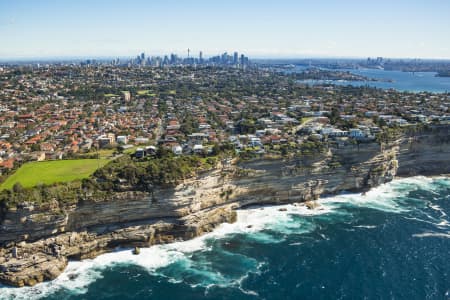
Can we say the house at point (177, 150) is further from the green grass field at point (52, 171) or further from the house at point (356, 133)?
the house at point (356, 133)

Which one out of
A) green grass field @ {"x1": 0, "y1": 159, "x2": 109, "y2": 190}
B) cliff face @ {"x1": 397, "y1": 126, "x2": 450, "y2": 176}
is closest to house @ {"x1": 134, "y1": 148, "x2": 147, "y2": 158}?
green grass field @ {"x1": 0, "y1": 159, "x2": 109, "y2": 190}

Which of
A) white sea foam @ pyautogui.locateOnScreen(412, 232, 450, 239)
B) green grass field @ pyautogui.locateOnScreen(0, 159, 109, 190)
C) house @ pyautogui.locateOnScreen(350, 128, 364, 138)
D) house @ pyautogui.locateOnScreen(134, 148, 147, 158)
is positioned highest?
house @ pyautogui.locateOnScreen(350, 128, 364, 138)

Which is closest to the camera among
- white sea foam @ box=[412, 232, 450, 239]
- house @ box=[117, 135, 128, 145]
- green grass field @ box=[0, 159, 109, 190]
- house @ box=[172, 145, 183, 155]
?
green grass field @ box=[0, 159, 109, 190]

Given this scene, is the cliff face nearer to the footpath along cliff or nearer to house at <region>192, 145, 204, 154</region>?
the footpath along cliff

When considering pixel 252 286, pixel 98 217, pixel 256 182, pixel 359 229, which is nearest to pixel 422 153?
pixel 359 229

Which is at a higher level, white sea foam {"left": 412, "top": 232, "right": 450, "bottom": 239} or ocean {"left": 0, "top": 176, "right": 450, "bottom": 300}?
white sea foam {"left": 412, "top": 232, "right": 450, "bottom": 239}

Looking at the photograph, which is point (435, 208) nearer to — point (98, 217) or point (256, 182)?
point (256, 182)
